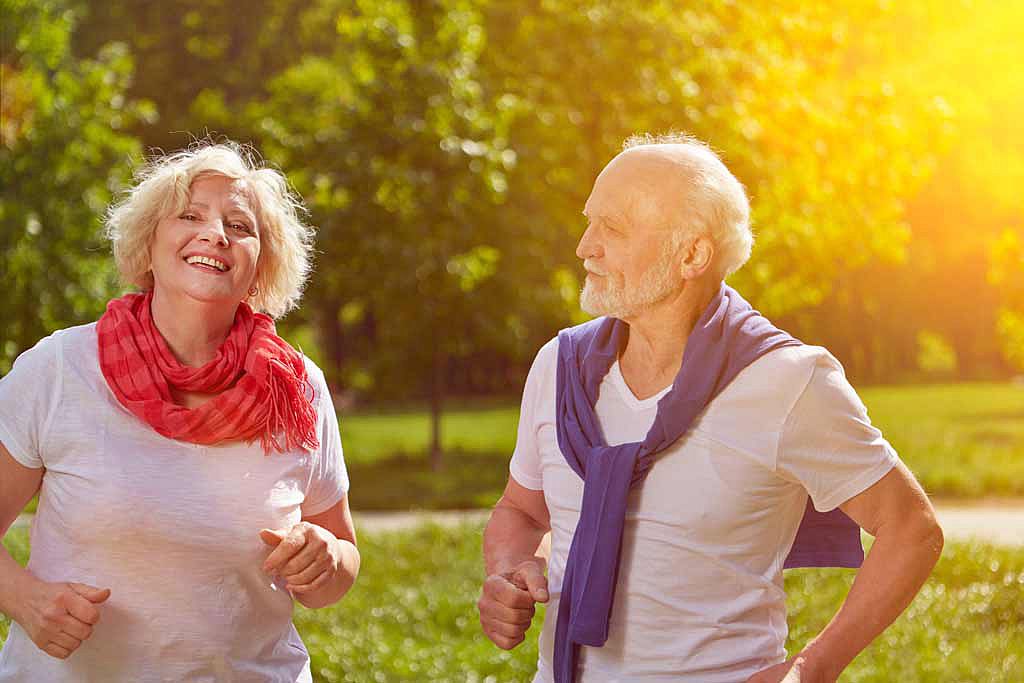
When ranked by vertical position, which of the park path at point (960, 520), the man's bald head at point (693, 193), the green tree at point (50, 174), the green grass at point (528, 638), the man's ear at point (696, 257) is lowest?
the park path at point (960, 520)

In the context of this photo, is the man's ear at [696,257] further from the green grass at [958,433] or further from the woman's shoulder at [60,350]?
the green grass at [958,433]

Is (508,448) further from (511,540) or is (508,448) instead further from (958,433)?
(511,540)

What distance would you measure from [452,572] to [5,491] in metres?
6.03

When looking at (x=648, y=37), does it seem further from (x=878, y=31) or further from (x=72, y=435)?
(x=72, y=435)

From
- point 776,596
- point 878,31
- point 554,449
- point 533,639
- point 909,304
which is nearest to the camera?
point 776,596

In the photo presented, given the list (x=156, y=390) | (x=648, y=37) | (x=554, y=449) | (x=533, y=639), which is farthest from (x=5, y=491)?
(x=648, y=37)

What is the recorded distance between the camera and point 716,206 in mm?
3004

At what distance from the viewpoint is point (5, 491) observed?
3.02m

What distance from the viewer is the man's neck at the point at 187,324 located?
3.17 metres

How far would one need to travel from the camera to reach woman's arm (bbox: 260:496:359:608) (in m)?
3.03

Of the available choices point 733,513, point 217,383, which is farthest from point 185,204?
point 733,513

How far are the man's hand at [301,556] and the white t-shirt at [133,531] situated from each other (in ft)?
0.18

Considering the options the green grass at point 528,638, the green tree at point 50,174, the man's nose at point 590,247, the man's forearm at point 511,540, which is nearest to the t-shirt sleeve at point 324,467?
the man's forearm at point 511,540

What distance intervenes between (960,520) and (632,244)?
9.89 m
